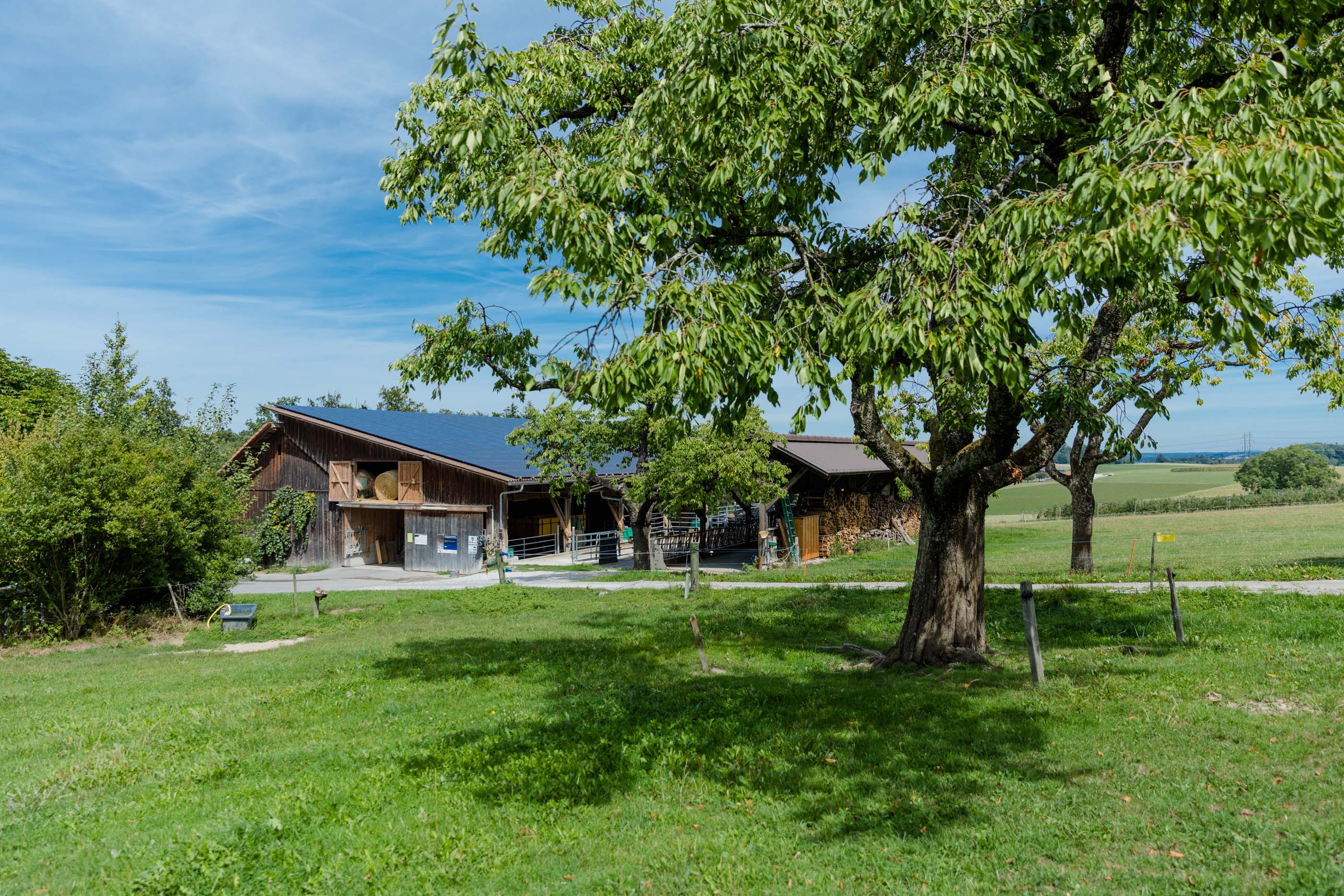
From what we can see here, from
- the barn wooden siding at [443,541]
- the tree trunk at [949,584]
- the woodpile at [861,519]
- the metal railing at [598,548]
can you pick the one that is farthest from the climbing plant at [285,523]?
the tree trunk at [949,584]

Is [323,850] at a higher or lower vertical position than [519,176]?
lower

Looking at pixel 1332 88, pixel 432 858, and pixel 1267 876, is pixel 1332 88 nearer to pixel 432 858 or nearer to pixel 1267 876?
pixel 1267 876

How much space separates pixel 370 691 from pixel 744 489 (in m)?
16.7

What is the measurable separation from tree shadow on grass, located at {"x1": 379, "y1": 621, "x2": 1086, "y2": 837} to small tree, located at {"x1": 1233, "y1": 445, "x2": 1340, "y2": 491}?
7752cm

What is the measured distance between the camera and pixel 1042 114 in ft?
27.0

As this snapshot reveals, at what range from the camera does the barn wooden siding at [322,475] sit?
102 ft

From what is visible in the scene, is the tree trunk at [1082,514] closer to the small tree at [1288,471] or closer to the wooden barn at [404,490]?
the wooden barn at [404,490]

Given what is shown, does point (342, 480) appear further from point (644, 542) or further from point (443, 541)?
point (644, 542)

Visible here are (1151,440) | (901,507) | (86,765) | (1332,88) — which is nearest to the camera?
(1332,88)

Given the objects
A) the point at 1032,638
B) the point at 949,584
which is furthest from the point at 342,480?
the point at 1032,638

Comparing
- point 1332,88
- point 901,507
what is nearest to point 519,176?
point 1332,88

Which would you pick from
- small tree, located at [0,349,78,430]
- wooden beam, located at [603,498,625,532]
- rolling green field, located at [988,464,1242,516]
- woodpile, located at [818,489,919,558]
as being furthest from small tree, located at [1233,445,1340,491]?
small tree, located at [0,349,78,430]

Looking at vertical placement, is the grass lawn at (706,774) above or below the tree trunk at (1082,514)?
below

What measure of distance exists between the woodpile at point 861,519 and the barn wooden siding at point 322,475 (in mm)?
14270
